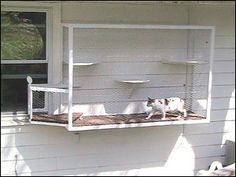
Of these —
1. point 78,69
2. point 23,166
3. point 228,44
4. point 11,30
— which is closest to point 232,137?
point 228,44

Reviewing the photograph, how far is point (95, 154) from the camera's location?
17.6 feet

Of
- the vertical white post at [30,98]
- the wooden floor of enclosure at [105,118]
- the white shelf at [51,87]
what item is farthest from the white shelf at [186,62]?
the vertical white post at [30,98]

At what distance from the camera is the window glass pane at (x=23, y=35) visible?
485 cm

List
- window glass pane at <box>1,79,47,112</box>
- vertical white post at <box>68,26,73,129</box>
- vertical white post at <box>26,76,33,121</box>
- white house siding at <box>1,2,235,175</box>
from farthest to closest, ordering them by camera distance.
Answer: white house siding at <box>1,2,235,175</box>, window glass pane at <box>1,79,47,112</box>, vertical white post at <box>26,76,33,121</box>, vertical white post at <box>68,26,73,129</box>

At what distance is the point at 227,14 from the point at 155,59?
1006 mm

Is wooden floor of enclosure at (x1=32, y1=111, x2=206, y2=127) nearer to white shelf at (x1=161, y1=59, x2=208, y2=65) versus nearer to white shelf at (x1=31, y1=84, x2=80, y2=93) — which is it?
white shelf at (x1=31, y1=84, x2=80, y2=93)

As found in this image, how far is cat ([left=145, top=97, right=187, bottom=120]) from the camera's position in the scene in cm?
502

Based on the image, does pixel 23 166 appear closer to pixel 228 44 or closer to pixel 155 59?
pixel 155 59

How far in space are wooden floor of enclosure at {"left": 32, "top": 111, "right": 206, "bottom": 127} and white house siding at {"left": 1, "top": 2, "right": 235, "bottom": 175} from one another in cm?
22

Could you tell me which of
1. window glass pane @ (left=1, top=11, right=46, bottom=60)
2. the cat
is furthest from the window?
the cat

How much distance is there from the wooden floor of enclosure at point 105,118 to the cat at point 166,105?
8 cm

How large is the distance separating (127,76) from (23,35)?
3.88 ft

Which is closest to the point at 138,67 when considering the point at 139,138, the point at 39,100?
the point at 139,138

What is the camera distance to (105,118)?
5.09 m
